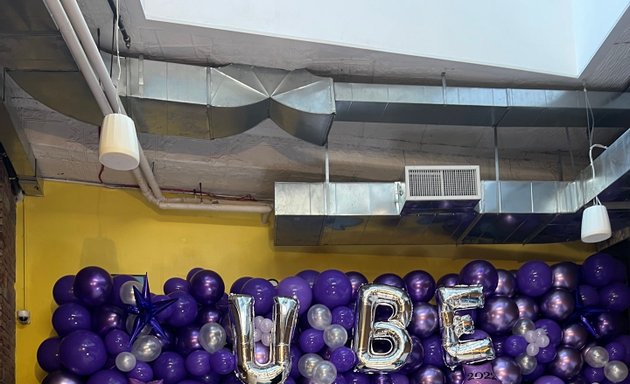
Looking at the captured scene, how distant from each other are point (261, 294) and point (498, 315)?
143cm

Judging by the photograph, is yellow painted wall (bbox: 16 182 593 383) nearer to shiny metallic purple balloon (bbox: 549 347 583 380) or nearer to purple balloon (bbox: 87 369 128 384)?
purple balloon (bbox: 87 369 128 384)

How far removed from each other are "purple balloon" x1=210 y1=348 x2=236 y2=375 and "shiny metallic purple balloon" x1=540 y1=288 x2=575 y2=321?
195 cm

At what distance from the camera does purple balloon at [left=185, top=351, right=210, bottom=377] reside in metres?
4.46

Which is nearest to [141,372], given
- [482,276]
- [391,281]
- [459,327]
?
[391,281]

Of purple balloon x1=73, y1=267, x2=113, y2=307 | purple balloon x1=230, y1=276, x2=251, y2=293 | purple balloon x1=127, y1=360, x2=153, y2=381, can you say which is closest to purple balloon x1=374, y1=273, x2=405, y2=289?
purple balloon x1=230, y1=276, x2=251, y2=293

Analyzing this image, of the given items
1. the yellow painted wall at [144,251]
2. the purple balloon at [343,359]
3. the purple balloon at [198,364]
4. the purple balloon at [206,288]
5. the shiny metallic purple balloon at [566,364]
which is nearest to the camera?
the purple balloon at [198,364]

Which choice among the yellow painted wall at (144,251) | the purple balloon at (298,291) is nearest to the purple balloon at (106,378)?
the yellow painted wall at (144,251)

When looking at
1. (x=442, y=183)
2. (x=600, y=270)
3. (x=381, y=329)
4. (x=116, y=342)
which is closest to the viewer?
(x=116, y=342)

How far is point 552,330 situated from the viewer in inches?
193

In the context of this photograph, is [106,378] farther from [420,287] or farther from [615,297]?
[615,297]

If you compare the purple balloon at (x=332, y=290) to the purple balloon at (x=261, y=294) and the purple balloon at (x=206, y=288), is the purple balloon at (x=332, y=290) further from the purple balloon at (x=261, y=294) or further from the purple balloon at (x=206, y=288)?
the purple balloon at (x=206, y=288)

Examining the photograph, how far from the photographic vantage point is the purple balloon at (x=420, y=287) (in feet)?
16.4

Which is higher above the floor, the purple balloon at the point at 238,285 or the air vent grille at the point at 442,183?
the air vent grille at the point at 442,183

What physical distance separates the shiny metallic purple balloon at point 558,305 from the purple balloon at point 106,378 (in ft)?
8.40
